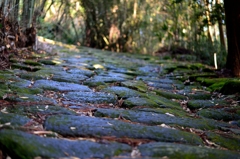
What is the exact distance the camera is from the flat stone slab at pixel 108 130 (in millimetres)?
1530

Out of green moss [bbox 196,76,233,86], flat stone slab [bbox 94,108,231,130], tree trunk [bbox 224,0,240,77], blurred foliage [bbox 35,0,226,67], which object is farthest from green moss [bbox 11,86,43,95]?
blurred foliage [bbox 35,0,226,67]

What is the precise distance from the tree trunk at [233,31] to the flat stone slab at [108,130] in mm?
3076

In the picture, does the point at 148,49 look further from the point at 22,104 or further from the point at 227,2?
the point at 22,104

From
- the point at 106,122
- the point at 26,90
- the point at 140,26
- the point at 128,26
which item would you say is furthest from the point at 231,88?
the point at 140,26

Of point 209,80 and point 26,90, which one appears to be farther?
point 209,80

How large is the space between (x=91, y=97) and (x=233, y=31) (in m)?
2.89

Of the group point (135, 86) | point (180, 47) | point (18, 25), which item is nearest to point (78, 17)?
point (180, 47)

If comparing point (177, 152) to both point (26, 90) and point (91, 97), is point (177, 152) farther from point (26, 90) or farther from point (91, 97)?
point (26, 90)

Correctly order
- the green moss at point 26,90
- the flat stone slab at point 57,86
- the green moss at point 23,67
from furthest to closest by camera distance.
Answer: the green moss at point 23,67
the flat stone slab at point 57,86
the green moss at point 26,90

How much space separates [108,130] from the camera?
1.59 meters

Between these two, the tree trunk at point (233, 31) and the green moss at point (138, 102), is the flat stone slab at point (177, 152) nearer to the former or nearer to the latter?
the green moss at point (138, 102)

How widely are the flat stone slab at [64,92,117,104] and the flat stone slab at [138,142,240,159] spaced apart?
996 millimetres

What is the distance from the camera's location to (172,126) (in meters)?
1.88

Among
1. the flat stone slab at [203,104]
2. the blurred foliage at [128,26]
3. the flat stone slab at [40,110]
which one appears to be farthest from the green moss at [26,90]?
the blurred foliage at [128,26]
